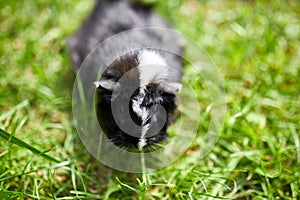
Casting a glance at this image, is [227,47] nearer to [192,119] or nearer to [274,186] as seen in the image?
[192,119]

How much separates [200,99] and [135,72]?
1.17m

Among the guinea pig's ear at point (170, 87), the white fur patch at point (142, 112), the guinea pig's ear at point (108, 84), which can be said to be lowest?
the white fur patch at point (142, 112)

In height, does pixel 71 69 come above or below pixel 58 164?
above

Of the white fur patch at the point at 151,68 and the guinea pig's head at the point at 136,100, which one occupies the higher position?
the white fur patch at the point at 151,68

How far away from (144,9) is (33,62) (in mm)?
1291

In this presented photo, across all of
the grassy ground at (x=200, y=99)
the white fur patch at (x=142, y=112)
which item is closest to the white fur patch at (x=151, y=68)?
the white fur patch at (x=142, y=112)

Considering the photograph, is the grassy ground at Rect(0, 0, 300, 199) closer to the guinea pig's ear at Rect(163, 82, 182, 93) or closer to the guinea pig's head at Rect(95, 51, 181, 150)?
the guinea pig's head at Rect(95, 51, 181, 150)

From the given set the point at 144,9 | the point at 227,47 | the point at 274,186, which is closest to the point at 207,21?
the point at 227,47

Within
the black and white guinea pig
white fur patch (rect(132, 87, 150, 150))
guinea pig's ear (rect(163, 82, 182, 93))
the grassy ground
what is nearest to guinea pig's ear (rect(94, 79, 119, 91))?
the black and white guinea pig

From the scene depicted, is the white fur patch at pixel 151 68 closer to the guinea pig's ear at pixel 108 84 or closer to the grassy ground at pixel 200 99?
the guinea pig's ear at pixel 108 84

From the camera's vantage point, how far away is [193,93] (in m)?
3.92

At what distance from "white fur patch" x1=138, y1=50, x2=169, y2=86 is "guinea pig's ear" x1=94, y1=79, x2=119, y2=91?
0.20 meters

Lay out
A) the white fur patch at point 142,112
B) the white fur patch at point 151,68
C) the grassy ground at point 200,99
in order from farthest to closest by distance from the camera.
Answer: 1. the grassy ground at point 200,99
2. the white fur patch at point 151,68
3. the white fur patch at point 142,112

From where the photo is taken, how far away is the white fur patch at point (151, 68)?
115 inches
